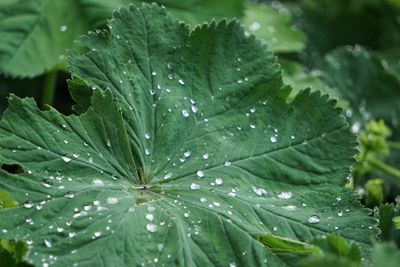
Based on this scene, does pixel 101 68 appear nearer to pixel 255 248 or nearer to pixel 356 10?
pixel 255 248

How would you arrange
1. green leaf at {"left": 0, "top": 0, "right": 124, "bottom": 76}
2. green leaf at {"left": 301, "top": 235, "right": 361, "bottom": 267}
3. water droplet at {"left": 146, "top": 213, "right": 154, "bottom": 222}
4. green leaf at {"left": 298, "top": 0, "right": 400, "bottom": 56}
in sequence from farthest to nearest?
green leaf at {"left": 298, "top": 0, "right": 400, "bottom": 56} → green leaf at {"left": 0, "top": 0, "right": 124, "bottom": 76} → water droplet at {"left": 146, "top": 213, "right": 154, "bottom": 222} → green leaf at {"left": 301, "top": 235, "right": 361, "bottom": 267}

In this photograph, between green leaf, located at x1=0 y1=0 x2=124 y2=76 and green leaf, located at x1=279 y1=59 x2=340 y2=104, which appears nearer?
green leaf, located at x1=0 y1=0 x2=124 y2=76

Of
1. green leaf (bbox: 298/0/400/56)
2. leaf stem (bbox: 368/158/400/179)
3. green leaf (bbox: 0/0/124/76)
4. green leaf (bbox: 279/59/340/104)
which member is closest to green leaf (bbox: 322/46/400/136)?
green leaf (bbox: 279/59/340/104)

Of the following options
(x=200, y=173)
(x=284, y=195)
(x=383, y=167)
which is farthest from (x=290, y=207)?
(x=383, y=167)

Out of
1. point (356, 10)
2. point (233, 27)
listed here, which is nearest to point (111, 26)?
point (233, 27)

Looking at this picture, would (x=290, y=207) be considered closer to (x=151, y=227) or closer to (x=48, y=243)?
(x=151, y=227)

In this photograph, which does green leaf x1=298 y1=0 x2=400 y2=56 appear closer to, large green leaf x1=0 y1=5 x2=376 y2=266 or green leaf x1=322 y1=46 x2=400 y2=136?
green leaf x1=322 y1=46 x2=400 y2=136

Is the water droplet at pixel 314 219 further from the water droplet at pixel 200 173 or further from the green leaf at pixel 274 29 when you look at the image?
the green leaf at pixel 274 29
